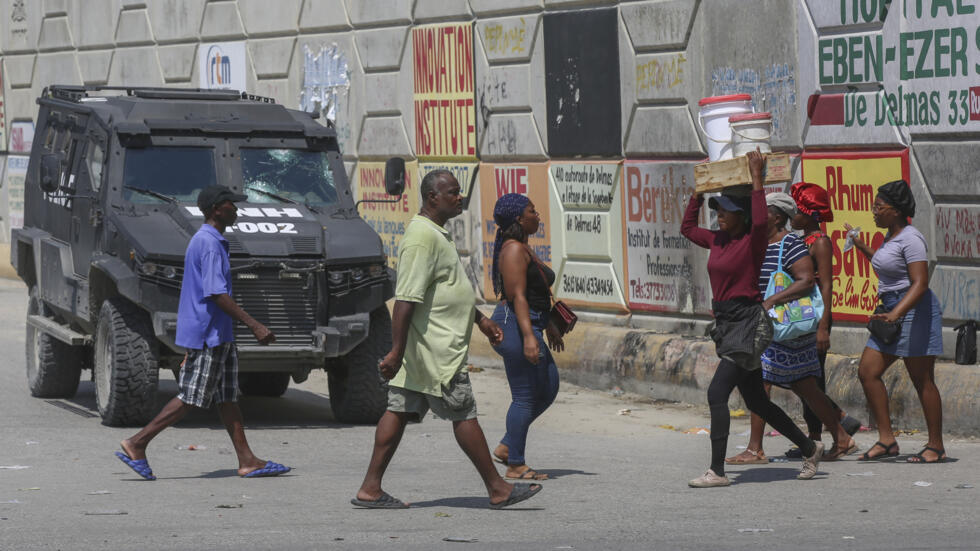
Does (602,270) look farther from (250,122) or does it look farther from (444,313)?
(444,313)

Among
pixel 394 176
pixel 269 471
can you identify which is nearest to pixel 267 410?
pixel 394 176

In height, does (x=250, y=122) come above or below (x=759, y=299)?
above

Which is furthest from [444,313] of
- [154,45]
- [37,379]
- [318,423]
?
[154,45]

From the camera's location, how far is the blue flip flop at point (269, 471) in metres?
9.34

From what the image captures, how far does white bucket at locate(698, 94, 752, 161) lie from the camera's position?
415 inches

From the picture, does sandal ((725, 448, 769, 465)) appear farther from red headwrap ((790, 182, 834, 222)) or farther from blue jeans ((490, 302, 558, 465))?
red headwrap ((790, 182, 834, 222))

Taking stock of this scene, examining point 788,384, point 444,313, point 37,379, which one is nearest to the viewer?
point 444,313

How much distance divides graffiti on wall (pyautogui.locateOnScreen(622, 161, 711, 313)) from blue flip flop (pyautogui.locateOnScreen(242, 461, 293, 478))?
5051 mm

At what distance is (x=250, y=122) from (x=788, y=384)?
502cm

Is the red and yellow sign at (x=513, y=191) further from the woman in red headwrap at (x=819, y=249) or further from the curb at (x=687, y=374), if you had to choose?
the woman in red headwrap at (x=819, y=249)

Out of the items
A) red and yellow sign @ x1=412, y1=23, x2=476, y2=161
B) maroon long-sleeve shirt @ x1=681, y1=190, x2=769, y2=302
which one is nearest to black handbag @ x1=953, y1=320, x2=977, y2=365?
maroon long-sleeve shirt @ x1=681, y1=190, x2=769, y2=302

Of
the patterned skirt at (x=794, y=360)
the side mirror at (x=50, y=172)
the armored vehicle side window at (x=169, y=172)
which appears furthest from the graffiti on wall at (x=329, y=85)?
the patterned skirt at (x=794, y=360)

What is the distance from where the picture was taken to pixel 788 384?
30.7ft

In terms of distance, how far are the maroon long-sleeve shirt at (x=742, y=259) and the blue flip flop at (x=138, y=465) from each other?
10.7ft
